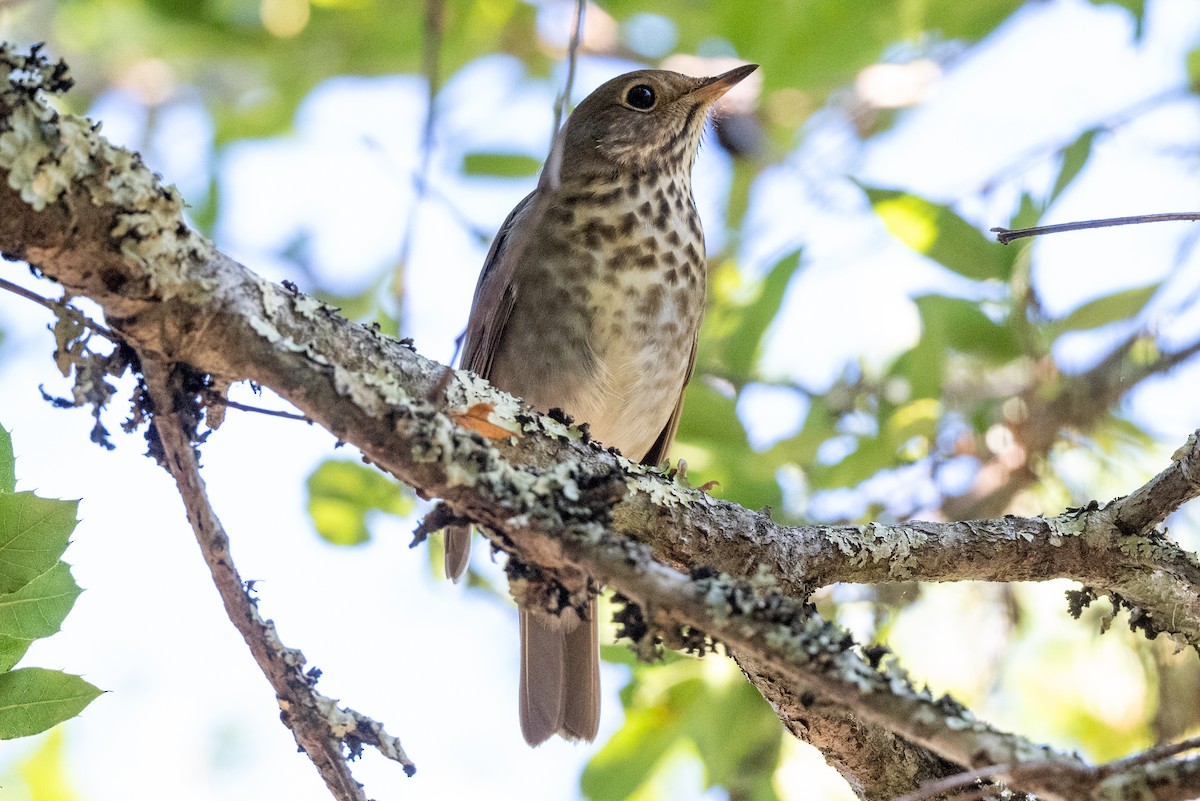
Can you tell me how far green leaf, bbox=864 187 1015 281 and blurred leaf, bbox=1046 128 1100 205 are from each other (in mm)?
211

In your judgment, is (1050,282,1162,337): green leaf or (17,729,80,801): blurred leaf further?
(17,729,80,801): blurred leaf

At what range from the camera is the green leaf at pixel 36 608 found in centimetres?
184

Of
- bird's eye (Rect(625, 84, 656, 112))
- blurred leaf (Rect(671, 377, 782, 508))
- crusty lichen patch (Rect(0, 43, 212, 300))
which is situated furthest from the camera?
bird's eye (Rect(625, 84, 656, 112))

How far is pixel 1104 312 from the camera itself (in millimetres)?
3816

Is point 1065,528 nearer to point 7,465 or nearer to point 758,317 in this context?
point 758,317

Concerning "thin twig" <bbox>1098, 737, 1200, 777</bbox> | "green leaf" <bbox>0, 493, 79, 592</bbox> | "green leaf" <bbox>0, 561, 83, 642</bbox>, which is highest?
"green leaf" <bbox>0, 493, 79, 592</bbox>

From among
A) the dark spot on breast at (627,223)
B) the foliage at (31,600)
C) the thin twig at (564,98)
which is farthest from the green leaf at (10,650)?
the dark spot on breast at (627,223)

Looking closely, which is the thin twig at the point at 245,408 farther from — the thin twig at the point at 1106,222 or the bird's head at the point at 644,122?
the bird's head at the point at 644,122

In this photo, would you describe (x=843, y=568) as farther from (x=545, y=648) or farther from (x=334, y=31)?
(x=334, y=31)

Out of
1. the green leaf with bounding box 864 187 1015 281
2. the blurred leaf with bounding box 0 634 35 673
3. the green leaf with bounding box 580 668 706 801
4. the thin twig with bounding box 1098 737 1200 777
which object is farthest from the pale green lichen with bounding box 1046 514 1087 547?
the blurred leaf with bounding box 0 634 35 673

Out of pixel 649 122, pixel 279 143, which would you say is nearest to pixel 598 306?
pixel 649 122

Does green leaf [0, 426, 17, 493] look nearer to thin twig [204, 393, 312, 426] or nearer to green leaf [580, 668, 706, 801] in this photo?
thin twig [204, 393, 312, 426]

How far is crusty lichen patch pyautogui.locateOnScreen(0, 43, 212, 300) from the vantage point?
1430 mm

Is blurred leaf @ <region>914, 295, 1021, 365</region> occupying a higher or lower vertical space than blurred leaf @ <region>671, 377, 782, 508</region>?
higher
